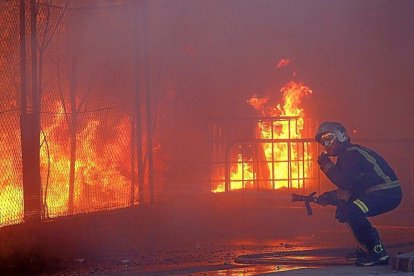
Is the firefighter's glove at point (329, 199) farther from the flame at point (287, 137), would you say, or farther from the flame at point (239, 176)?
the flame at point (239, 176)

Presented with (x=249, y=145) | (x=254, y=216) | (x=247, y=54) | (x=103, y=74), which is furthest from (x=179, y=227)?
(x=247, y=54)

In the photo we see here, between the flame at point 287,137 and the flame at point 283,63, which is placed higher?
the flame at point 283,63

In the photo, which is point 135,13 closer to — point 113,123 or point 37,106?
point 113,123

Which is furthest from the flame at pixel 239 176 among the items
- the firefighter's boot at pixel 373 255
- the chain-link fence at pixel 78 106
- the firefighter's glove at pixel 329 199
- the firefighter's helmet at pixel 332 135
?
the firefighter's boot at pixel 373 255

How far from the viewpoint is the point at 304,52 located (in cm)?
2155

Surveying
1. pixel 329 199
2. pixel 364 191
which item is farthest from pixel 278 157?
pixel 364 191

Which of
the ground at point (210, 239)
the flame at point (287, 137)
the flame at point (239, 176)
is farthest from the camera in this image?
the flame at point (239, 176)

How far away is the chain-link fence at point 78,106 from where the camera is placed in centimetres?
1235

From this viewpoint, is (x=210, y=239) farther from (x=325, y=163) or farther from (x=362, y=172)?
(x=362, y=172)

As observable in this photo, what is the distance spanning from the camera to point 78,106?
1486cm

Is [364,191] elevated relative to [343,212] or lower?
elevated

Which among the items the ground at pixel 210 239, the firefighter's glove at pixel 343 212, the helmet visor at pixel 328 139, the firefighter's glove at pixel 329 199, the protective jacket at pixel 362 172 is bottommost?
the ground at pixel 210 239

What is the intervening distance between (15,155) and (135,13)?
277 centimetres

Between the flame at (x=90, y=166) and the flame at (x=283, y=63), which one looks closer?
the flame at (x=90, y=166)
